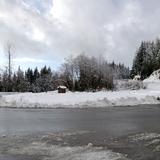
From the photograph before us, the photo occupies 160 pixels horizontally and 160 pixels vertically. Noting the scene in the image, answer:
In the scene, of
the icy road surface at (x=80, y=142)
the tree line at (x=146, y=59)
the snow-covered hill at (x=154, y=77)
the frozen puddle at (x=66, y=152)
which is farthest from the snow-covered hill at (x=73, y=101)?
the tree line at (x=146, y=59)

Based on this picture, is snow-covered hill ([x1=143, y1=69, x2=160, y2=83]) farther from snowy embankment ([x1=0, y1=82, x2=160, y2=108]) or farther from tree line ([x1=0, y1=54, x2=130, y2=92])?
snowy embankment ([x1=0, y1=82, x2=160, y2=108])

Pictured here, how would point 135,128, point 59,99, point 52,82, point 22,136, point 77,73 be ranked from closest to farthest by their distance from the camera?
point 22,136 < point 135,128 < point 59,99 < point 77,73 < point 52,82

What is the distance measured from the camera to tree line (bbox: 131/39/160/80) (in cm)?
14662

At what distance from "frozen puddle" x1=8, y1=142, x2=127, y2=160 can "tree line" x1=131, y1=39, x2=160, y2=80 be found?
132 meters

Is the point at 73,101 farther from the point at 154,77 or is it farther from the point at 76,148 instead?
the point at 154,77

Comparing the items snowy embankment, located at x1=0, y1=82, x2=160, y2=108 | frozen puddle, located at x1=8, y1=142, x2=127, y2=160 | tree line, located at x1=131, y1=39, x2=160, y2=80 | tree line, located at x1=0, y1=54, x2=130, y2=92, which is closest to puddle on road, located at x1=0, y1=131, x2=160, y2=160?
frozen puddle, located at x1=8, y1=142, x2=127, y2=160

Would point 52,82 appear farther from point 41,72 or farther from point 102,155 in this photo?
point 102,155

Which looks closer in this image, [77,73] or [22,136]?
[22,136]

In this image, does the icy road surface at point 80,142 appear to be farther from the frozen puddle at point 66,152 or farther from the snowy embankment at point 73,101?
the snowy embankment at point 73,101

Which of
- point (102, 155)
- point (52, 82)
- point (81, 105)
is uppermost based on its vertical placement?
point (52, 82)

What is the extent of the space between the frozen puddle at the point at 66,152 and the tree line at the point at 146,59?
434 feet

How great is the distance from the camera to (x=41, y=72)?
520 feet

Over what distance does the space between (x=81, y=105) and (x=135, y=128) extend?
20.2 m

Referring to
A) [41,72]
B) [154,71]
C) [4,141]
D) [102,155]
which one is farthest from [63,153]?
[41,72]
